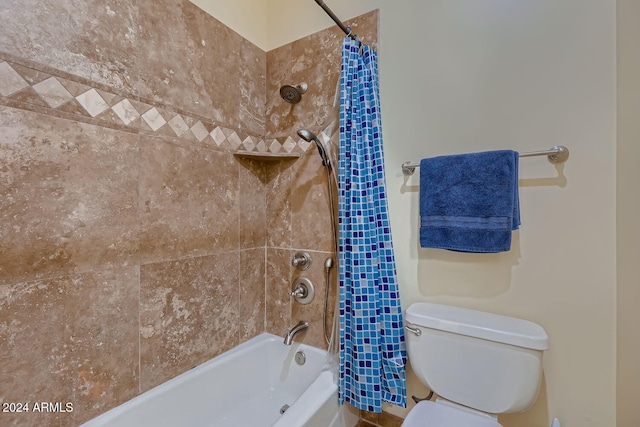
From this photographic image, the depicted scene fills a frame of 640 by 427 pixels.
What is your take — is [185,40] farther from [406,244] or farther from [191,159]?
[406,244]

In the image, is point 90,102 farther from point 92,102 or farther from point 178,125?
point 178,125

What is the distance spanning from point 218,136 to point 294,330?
1203mm

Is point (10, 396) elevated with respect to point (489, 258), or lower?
lower

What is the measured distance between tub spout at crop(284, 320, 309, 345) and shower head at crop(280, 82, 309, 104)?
4.51 ft

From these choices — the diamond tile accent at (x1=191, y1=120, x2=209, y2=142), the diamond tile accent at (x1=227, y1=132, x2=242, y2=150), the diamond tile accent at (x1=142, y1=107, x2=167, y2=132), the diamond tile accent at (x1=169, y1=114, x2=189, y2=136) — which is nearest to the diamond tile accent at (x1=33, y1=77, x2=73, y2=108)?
the diamond tile accent at (x1=142, y1=107, x2=167, y2=132)

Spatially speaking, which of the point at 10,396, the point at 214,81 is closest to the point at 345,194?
the point at 214,81

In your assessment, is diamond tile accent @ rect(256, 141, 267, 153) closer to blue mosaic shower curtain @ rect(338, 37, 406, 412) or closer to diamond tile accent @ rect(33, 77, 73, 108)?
blue mosaic shower curtain @ rect(338, 37, 406, 412)

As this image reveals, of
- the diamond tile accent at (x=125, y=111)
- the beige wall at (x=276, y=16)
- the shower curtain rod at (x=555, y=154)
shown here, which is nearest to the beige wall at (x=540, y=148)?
the shower curtain rod at (x=555, y=154)

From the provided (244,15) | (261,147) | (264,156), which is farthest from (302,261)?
(244,15)

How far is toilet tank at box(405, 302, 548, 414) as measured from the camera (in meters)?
0.97

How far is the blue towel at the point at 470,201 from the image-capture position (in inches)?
40.8

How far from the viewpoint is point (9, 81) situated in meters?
0.85

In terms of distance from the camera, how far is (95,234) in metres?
1.04

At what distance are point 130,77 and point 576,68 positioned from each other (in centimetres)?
181
